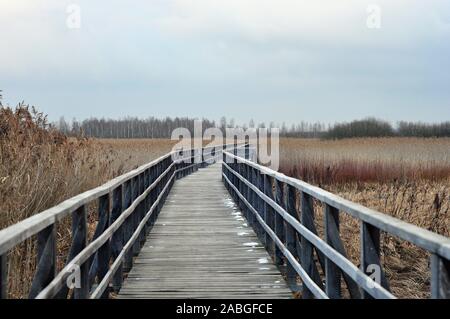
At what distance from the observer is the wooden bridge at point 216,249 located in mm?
3545

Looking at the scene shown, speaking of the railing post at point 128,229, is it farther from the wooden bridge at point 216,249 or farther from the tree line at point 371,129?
the tree line at point 371,129

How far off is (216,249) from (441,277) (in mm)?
6061

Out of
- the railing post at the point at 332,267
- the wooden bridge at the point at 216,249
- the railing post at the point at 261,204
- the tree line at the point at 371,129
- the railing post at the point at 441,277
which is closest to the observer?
the railing post at the point at 441,277

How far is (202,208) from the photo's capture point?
13.6 m

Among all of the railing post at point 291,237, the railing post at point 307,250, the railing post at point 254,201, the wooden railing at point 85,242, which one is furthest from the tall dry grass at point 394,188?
the wooden railing at point 85,242

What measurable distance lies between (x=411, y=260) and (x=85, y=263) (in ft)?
19.0

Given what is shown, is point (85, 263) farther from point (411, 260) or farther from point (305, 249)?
point (411, 260)

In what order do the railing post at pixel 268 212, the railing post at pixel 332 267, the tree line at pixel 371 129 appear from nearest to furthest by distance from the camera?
1. the railing post at pixel 332 267
2. the railing post at pixel 268 212
3. the tree line at pixel 371 129

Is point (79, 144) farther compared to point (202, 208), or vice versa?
point (202, 208)

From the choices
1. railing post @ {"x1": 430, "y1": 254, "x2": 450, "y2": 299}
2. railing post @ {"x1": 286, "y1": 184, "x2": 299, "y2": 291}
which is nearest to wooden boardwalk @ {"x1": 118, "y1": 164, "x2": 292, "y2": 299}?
railing post @ {"x1": 286, "y1": 184, "x2": 299, "y2": 291}

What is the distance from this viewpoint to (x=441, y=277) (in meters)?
2.74

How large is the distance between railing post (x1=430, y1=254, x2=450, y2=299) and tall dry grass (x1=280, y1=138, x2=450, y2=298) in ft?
15.3

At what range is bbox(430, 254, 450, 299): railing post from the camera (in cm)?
272
